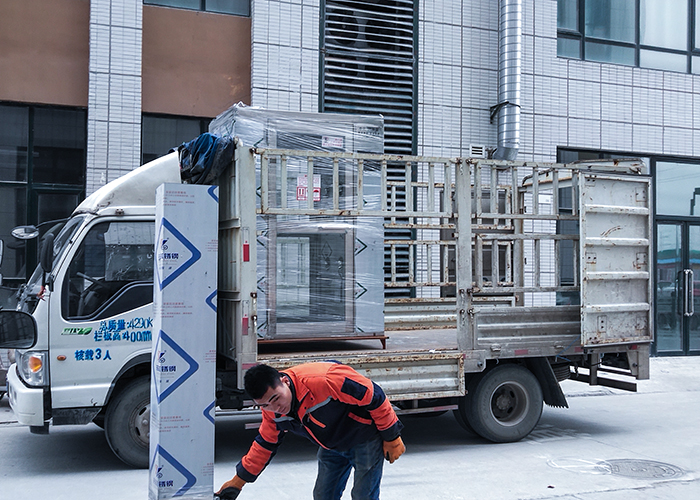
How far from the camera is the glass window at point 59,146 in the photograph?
11.3 meters

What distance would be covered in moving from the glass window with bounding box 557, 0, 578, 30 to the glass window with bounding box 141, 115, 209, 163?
7.43 meters

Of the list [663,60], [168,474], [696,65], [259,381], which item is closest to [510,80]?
[663,60]

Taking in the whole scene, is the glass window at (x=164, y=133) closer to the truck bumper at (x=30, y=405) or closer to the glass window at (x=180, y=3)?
the glass window at (x=180, y=3)

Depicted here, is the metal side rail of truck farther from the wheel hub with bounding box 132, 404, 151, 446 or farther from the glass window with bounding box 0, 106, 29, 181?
the glass window with bounding box 0, 106, 29, 181

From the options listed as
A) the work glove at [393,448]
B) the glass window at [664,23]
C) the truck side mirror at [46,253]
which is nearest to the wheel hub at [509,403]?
the work glove at [393,448]

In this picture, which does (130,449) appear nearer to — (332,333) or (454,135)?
(332,333)

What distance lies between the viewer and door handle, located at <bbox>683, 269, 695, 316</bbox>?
599 inches

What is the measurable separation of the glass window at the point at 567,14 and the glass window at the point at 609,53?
20.3 inches

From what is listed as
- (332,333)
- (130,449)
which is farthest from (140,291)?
(332,333)

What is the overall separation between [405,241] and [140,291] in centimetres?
443

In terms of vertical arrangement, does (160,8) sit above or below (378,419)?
above

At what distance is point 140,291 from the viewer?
714cm

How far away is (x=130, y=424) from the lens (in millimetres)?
7055

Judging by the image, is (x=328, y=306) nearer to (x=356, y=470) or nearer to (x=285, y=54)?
(x=356, y=470)
